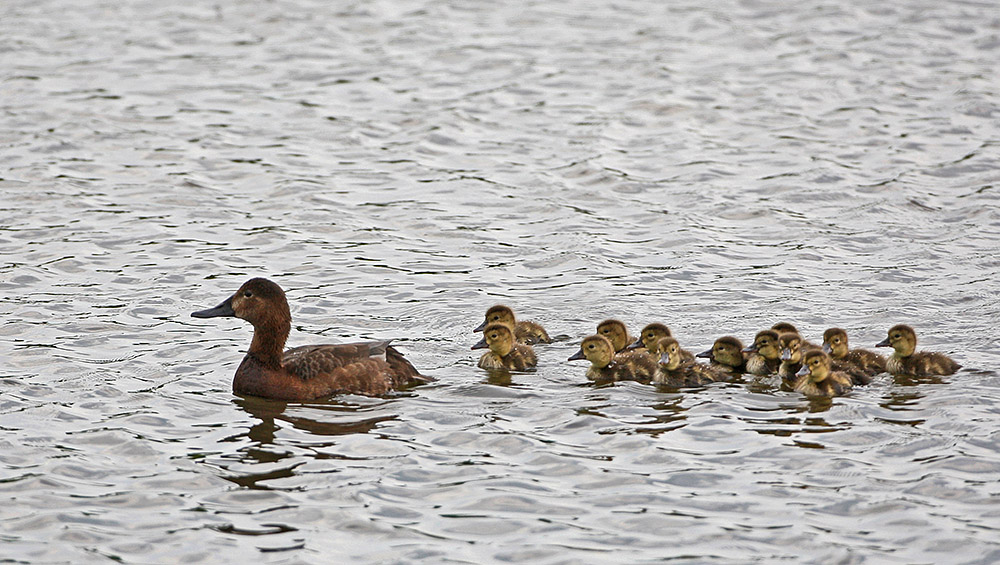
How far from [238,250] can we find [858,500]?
672cm

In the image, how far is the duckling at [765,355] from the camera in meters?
9.32

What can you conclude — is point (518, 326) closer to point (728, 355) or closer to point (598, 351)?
point (598, 351)

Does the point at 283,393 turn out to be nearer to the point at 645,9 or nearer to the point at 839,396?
the point at 839,396

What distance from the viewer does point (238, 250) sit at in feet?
40.3

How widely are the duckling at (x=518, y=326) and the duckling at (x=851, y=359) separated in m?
2.10

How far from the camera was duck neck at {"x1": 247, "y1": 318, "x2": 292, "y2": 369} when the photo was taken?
9.25 m

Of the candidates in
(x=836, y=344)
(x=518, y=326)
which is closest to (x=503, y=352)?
(x=518, y=326)

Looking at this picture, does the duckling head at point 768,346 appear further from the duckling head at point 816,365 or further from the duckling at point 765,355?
the duckling head at point 816,365

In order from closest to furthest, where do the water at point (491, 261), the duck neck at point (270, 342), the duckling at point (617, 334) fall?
the water at point (491, 261) < the duck neck at point (270, 342) < the duckling at point (617, 334)

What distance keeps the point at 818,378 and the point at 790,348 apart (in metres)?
0.39

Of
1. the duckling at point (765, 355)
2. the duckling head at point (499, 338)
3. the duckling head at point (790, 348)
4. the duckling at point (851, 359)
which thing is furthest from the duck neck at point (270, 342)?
the duckling at point (851, 359)

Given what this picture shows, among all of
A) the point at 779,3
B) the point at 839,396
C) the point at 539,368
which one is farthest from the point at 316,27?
the point at 839,396

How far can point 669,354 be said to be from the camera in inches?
364

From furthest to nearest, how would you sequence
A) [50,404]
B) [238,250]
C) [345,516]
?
[238,250] → [50,404] → [345,516]
